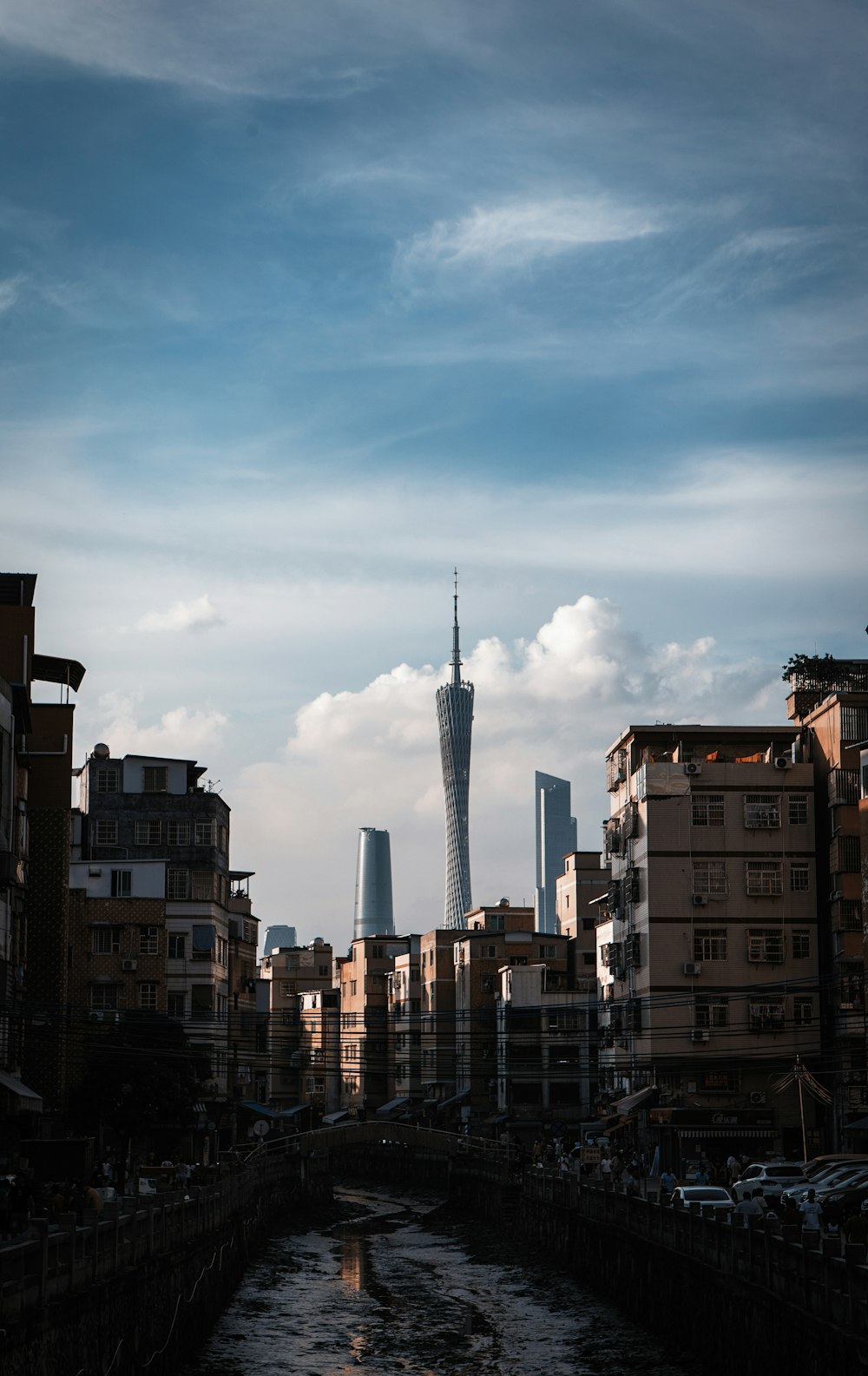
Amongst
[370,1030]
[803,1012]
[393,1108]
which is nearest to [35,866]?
[803,1012]

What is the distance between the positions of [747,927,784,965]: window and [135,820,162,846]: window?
42310 millimetres

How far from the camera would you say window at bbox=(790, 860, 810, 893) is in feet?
319

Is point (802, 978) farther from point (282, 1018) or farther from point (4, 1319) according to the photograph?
point (282, 1018)

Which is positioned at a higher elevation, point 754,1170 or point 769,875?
point 769,875

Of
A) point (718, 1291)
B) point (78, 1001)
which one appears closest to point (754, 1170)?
point (718, 1291)

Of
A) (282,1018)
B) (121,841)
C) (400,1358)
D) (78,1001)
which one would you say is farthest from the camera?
(282,1018)

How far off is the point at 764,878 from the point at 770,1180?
37.3m

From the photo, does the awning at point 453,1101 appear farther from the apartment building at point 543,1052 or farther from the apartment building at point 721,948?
the apartment building at point 721,948

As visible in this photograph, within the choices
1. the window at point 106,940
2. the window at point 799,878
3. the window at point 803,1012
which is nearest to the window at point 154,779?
the window at point 106,940

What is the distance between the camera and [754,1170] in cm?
6462

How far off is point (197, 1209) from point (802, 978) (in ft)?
166

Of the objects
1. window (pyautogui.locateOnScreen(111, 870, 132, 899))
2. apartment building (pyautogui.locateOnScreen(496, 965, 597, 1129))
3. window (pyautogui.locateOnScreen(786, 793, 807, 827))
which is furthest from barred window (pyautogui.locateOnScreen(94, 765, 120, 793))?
window (pyautogui.locateOnScreen(786, 793, 807, 827))

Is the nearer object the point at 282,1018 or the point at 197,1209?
the point at 197,1209

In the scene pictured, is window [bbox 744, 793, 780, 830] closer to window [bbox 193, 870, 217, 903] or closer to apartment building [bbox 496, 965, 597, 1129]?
window [bbox 193, 870, 217, 903]
